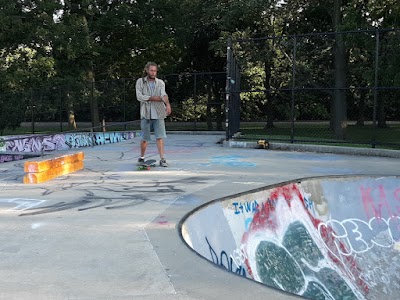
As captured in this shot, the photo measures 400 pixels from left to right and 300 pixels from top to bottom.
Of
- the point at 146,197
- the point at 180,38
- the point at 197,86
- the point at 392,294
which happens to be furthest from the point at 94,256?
the point at 180,38

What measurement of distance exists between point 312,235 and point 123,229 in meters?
2.99

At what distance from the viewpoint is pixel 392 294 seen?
5672 millimetres

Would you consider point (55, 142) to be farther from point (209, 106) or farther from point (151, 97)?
point (209, 106)

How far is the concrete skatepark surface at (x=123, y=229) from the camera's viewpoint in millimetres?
2719

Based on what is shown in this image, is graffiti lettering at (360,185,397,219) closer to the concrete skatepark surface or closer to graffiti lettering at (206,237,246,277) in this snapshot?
the concrete skatepark surface

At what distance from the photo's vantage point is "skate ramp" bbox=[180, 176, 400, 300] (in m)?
4.55

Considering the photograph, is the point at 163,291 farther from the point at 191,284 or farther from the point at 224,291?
the point at 224,291

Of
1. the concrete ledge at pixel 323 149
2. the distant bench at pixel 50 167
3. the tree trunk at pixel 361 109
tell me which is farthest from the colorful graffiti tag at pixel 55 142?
the tree trunk at pixel 361 109

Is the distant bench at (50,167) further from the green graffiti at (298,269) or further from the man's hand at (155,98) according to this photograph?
the green graffiti at (298,269)

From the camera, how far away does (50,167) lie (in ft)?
23.0

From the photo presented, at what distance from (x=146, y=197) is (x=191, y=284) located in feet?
9.75

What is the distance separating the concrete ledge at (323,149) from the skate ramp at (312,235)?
3.57 m

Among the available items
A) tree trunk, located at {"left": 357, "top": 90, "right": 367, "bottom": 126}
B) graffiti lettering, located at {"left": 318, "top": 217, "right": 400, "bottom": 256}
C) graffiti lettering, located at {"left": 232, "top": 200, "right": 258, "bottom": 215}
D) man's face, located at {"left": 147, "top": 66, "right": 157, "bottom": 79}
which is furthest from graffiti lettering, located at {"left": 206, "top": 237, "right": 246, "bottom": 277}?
tree trunk, located at {"left": 357, "top": 90, "right": 367, "bottom": 126}

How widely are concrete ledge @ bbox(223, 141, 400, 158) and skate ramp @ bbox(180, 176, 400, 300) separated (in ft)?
11.7
